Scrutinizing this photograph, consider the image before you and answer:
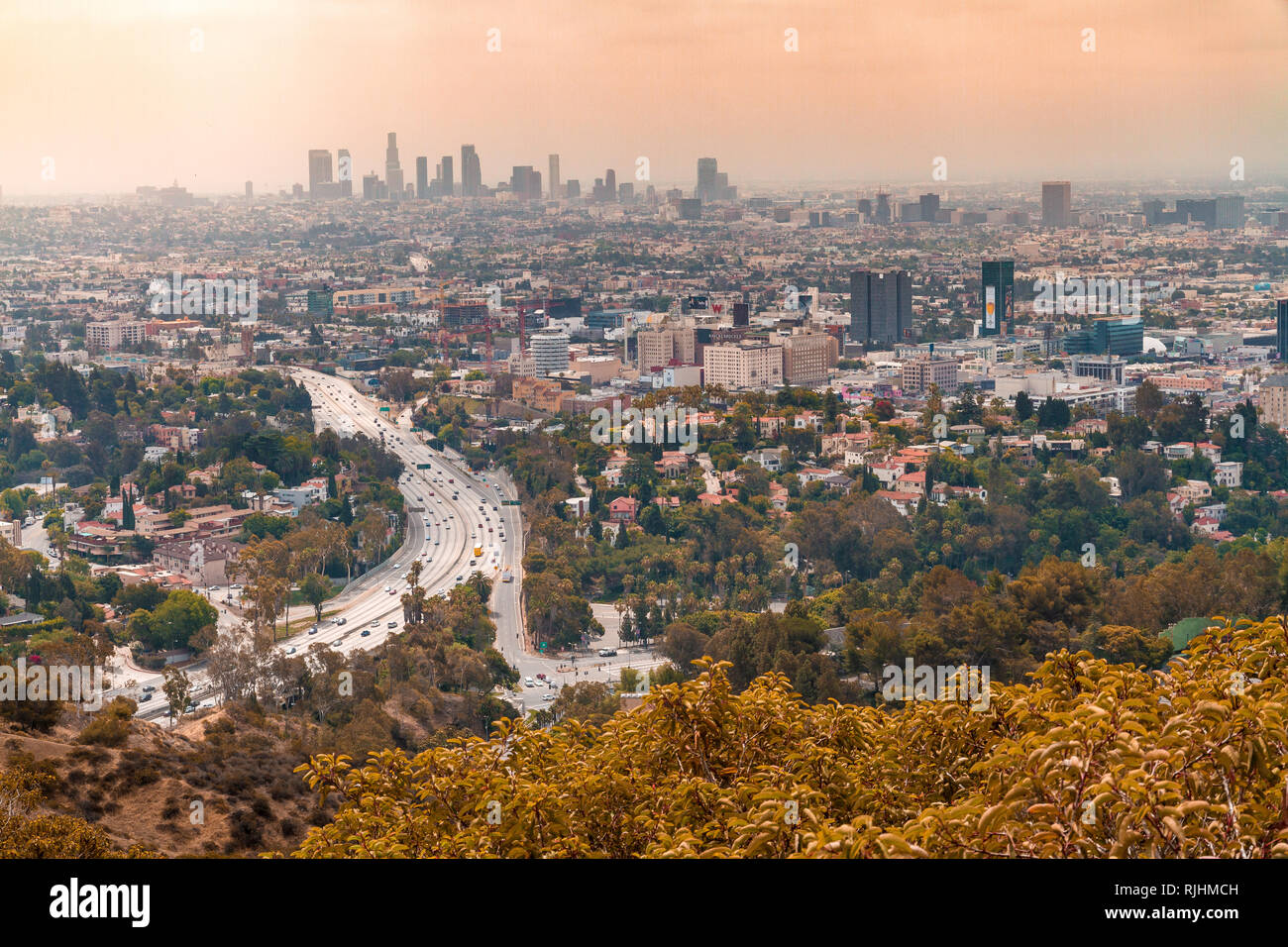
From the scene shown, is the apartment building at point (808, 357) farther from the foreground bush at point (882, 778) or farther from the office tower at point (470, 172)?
the foreground bush at point (882, 778)

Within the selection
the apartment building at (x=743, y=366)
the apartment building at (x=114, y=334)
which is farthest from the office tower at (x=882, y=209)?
the apartment building at (x=114, y=334)

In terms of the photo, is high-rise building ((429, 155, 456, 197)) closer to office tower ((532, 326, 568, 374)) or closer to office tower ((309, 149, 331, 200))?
office tower ((309, 149, 331, 200))

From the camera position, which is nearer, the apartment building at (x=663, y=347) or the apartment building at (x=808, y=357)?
the apartment building at (x=663, y=347)

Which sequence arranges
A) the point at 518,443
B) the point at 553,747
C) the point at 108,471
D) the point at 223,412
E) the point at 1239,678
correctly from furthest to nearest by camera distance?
1. the point at 223,412
2. the point at 518,443
3. the point at 108,471
4. the point at 553,747
5. the point at 1239,678

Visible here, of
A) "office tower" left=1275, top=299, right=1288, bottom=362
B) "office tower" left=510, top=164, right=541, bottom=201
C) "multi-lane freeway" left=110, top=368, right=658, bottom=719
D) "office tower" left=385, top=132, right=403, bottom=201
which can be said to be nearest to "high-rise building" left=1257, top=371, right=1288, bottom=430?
"office tower" left=1275, top=299, right=1288, bottom=362

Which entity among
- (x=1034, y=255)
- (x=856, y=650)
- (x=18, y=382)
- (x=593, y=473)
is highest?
(x=1034, y=255)
